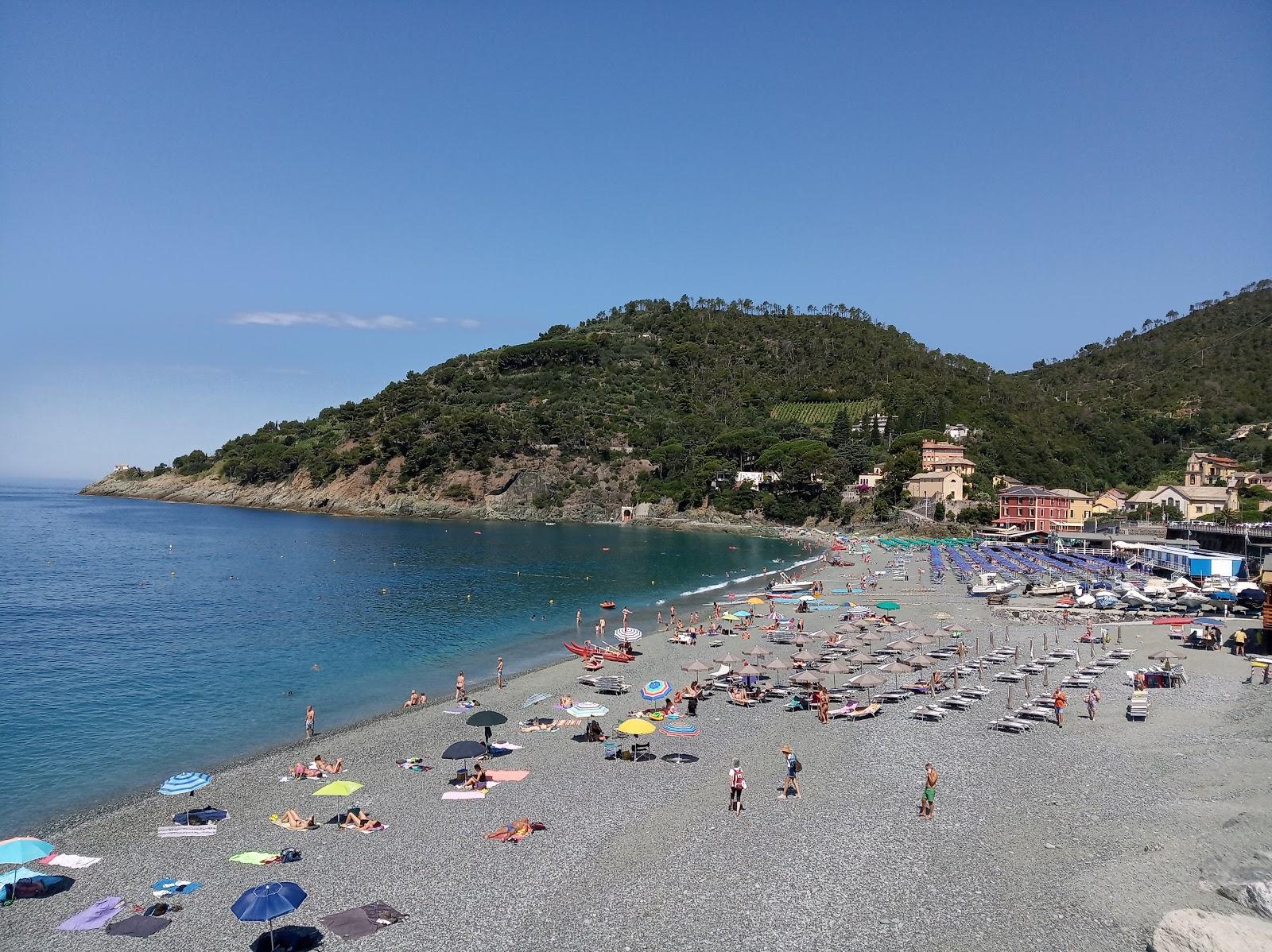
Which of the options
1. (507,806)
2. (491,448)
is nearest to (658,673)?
(507,806)

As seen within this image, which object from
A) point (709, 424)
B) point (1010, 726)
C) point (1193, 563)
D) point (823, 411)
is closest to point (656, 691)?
point (1010, 726)

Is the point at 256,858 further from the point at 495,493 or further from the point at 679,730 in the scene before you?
the point at 495,493

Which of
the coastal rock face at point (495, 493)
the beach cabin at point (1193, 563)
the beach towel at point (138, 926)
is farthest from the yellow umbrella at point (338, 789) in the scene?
the coastal rock face at point (495, 493)

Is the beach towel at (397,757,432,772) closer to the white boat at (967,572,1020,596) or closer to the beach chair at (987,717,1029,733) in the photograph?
the beach chair at (987,717,1029,733)

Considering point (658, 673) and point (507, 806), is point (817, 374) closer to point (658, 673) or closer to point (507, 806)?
point (658, 673)

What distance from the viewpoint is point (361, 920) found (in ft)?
39.1

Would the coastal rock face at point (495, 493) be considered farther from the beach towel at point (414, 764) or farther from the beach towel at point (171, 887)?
the beach towel at point (171, 887)

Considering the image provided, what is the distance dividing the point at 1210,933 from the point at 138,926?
15201mm

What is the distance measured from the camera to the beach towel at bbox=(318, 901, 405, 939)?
1168cm

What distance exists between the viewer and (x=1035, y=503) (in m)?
88.8

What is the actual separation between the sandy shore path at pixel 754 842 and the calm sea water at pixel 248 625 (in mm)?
3567

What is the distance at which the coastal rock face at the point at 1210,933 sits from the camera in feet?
29.4

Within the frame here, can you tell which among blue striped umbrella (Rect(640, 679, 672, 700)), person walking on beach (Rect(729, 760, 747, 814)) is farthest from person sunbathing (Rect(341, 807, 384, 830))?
blue striped umbrella (Rect(640, 679, 672, 700))

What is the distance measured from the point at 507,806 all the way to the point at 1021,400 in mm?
146804
